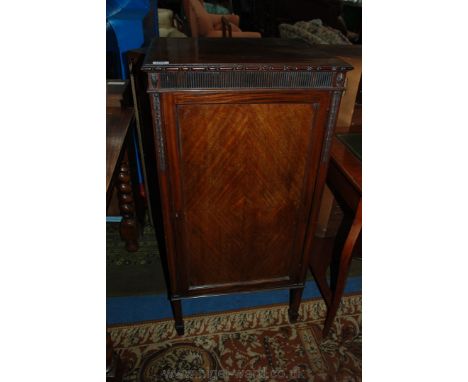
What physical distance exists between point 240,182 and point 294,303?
794mm

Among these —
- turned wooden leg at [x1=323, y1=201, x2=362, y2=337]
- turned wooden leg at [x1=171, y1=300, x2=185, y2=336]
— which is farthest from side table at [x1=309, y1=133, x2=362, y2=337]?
turned wooden leg at [x1=171, y1=300, x2=185, y2=336]

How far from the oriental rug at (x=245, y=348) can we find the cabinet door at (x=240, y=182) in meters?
0.33

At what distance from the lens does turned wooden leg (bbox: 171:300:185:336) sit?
1505 mm

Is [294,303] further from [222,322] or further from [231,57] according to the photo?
[231,57]

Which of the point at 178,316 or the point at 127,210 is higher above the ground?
the point at 127,210

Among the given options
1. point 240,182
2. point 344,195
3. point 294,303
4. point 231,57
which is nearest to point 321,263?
point 294,303

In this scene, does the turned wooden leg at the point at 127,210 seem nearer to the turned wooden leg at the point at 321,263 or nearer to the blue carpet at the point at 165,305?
the blue carpet at the point at 165,305

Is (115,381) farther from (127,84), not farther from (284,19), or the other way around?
(284,19)

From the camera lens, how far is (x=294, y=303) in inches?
64.0

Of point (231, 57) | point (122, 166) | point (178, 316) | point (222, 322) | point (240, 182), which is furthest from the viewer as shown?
point (122, 166)

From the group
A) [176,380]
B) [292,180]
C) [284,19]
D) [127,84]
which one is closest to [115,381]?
[176,380]

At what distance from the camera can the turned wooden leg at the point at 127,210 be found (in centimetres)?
183

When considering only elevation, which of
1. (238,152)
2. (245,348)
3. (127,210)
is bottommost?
(245,348)

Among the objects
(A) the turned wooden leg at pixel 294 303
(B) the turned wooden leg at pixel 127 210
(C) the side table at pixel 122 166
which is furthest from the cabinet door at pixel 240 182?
(B) the turned wooden leg at pixel 127 210
